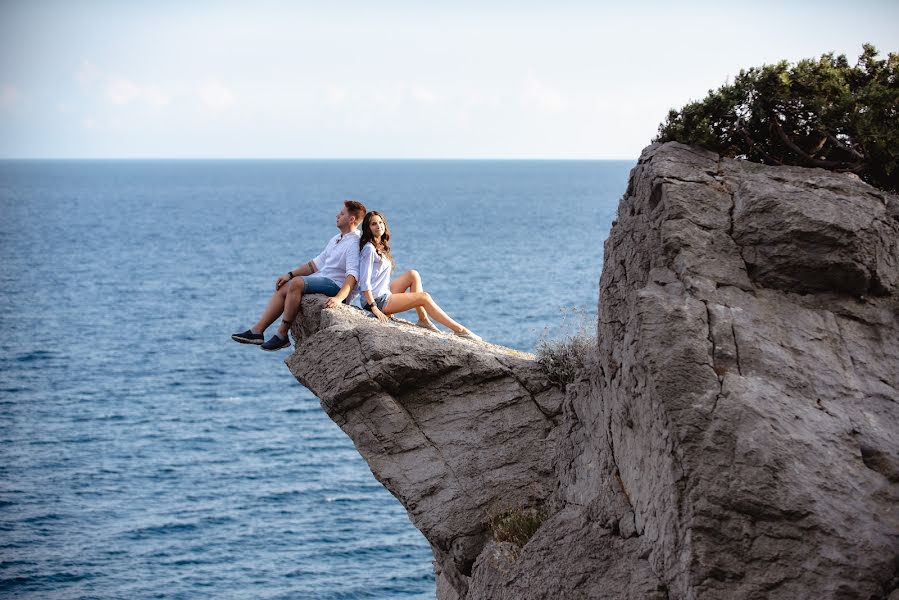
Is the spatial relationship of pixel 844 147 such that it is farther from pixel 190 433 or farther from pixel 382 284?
pixel 190 433

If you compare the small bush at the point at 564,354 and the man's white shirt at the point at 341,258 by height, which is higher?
the man's white shirt at the point at 341,258

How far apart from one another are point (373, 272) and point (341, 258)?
65 centimetres

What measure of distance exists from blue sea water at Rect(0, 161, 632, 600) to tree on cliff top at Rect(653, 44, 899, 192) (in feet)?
16.2

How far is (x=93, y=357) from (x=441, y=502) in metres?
60.3

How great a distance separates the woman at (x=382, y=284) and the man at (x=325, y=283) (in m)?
0.19

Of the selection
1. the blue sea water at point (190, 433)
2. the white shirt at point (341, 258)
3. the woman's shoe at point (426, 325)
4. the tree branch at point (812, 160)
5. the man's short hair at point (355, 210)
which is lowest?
the blue sea water at point (190, 433)

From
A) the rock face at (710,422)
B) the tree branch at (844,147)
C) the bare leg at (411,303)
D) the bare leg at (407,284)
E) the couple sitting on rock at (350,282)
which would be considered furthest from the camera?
the bare leg at (407,284)

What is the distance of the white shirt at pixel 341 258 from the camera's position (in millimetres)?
17188

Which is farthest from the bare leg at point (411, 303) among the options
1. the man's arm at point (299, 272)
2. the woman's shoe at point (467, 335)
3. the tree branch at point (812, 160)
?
the tree branch at point (812, 160)

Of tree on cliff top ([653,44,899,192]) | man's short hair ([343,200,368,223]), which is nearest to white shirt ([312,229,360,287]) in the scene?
man's short hair ([343,200,368,223])

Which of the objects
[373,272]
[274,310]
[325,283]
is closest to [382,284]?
[373,272]

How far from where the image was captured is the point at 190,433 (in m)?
55.6

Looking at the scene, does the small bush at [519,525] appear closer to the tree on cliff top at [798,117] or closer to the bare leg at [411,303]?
the bare leg at [411,303]

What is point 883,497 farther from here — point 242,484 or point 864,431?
point 242,484
